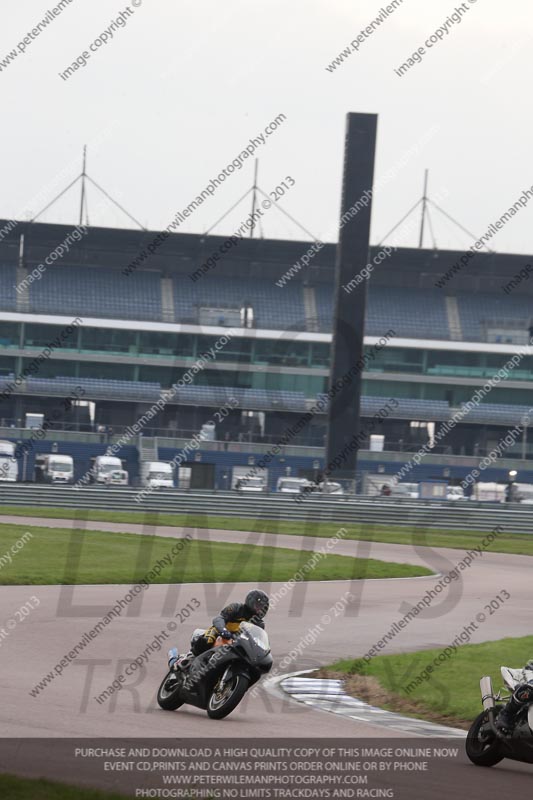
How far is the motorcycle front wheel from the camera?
8.28 meters

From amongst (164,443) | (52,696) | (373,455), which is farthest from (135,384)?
(52,696)

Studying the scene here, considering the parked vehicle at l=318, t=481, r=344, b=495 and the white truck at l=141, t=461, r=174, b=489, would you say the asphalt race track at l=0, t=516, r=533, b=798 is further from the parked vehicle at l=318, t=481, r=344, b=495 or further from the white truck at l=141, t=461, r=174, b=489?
the white truck at l=141, t=461, r=174, b=489

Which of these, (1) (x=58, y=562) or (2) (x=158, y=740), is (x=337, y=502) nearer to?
(1) (x=58, y=562)

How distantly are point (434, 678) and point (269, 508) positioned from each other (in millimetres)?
26099

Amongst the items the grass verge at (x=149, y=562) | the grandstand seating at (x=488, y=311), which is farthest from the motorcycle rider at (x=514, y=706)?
the grandstand seating at (x=488, y=311)

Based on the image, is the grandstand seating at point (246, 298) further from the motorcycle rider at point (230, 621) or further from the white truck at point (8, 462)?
the motorcycle rider at point (230, 621)

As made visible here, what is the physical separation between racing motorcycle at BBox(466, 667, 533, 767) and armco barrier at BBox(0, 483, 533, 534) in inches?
1157

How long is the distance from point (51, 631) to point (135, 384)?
182 feet

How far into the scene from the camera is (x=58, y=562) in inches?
901

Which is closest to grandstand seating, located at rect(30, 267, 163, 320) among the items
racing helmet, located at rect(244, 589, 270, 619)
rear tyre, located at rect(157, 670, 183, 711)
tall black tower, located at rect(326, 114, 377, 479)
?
tall black tower, located at rect(326, 114, 377, 479)

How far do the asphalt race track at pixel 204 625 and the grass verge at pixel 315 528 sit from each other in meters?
5.47

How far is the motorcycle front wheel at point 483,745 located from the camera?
27.2 ft

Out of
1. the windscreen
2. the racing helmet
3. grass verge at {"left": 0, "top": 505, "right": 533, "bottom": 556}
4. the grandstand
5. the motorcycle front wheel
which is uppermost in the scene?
the grandstand

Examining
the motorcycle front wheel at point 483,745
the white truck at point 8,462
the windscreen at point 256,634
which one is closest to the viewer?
the motorcycle front wheel at point 483,745
